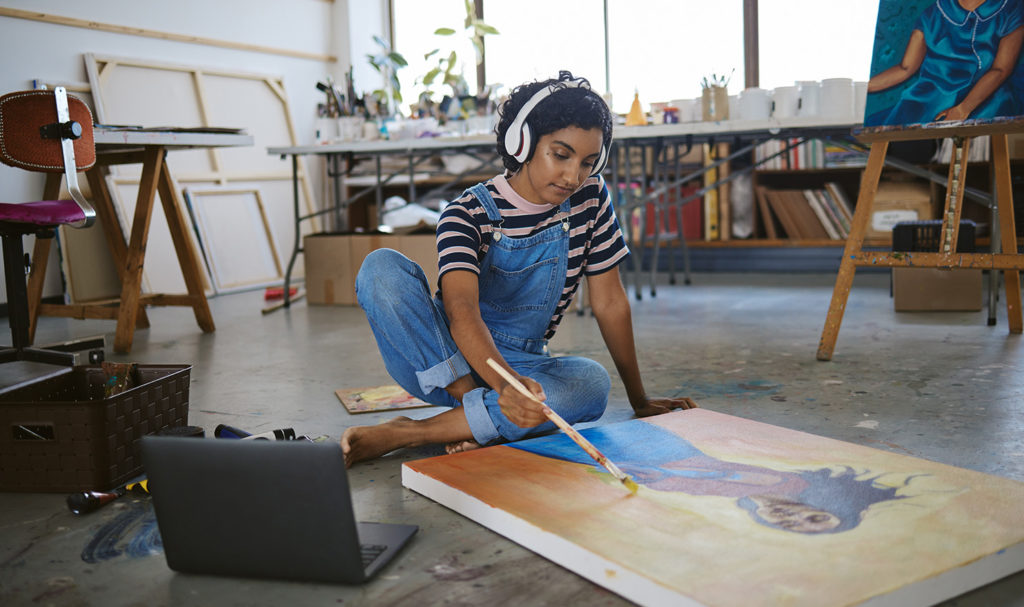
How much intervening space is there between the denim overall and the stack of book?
3.59 metres

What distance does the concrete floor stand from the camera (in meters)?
1.05

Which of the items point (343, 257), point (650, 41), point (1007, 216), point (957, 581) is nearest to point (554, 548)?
point (957, 581)

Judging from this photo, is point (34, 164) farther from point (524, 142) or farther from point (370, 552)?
point (370, 552)

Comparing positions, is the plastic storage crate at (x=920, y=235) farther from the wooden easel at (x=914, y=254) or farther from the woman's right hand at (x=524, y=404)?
the woman's right hand at (x=524, y=404)

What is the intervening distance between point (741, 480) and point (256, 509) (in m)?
0.66

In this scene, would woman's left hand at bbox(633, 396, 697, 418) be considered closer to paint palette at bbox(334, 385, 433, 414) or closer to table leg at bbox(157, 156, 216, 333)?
paint palette at bbox(334, 385, 433, 414)

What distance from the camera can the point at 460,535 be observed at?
120 cm

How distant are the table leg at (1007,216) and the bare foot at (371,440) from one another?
1992 millimetres

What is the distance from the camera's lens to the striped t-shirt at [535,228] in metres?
1.52

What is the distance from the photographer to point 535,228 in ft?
5.30

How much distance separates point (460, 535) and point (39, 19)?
4208 mm

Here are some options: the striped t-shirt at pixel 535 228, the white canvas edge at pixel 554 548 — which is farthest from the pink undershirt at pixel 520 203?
the white canvas edge at pixel 554 548

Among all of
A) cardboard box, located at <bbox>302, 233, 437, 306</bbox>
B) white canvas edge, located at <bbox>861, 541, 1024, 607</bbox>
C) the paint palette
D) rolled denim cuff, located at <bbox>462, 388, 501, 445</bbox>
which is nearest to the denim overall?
rolled denim cuff, located at <bbox>462, 388, 501, 445</bbox>

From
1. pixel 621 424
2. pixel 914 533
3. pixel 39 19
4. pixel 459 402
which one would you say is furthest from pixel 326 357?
pixel 39 19
